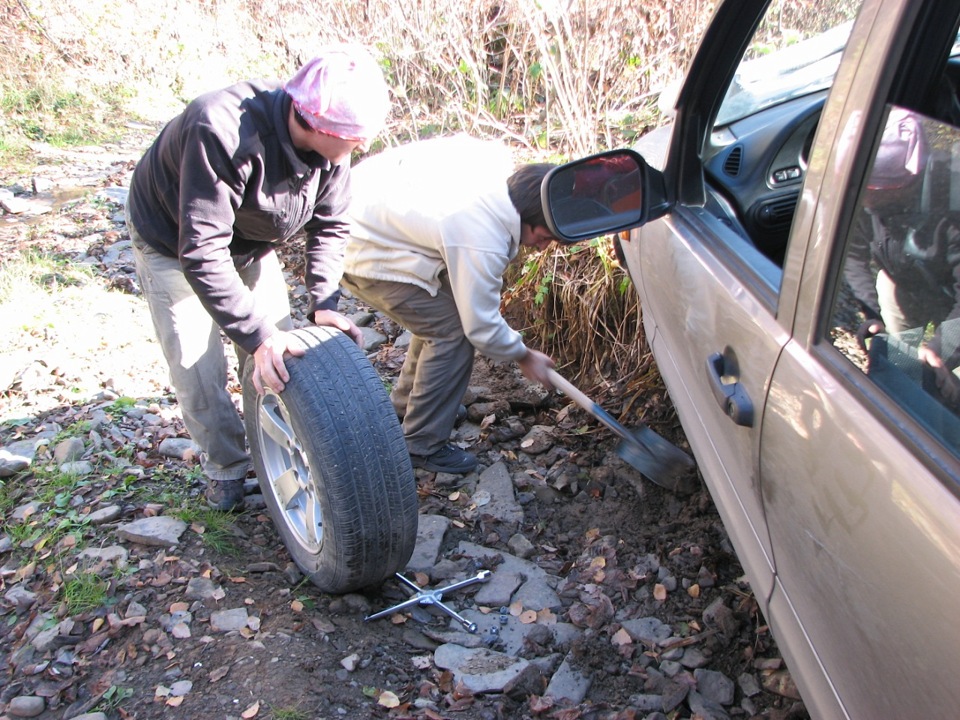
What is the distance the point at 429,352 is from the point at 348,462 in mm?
1266

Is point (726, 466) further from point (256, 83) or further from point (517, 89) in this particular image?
point (517, 89)

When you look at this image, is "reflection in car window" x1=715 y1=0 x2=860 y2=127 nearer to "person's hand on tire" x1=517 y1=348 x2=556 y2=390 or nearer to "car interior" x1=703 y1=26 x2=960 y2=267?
"car interior" x1=703 y1=26 x2=960 y2=267

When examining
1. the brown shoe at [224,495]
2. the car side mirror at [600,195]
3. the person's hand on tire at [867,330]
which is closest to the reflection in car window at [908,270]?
the person's hand on tire at [867,330]

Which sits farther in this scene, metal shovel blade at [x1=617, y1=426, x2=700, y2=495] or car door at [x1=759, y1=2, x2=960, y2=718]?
metal shovel blade at [x1=617, y1=426, x2=700, y2=495]

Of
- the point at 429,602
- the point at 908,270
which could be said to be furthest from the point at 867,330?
the point at 429,602

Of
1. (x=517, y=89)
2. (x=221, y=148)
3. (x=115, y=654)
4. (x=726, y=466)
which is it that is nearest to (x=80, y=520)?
(x=115, y=654)

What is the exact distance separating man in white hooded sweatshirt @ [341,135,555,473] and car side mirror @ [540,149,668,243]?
0.48 m

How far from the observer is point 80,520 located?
3152 mm

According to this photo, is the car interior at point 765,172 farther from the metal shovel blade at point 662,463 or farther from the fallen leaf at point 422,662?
the fallen leaf at point 422,662

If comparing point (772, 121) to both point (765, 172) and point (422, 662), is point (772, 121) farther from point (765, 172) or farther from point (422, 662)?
point (422, 662)

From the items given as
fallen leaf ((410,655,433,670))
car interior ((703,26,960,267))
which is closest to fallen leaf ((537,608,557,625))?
fallen leaf ((410,655,433,670))

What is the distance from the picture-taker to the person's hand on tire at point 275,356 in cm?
254

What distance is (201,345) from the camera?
3062mm

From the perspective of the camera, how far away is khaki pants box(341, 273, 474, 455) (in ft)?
11.6
